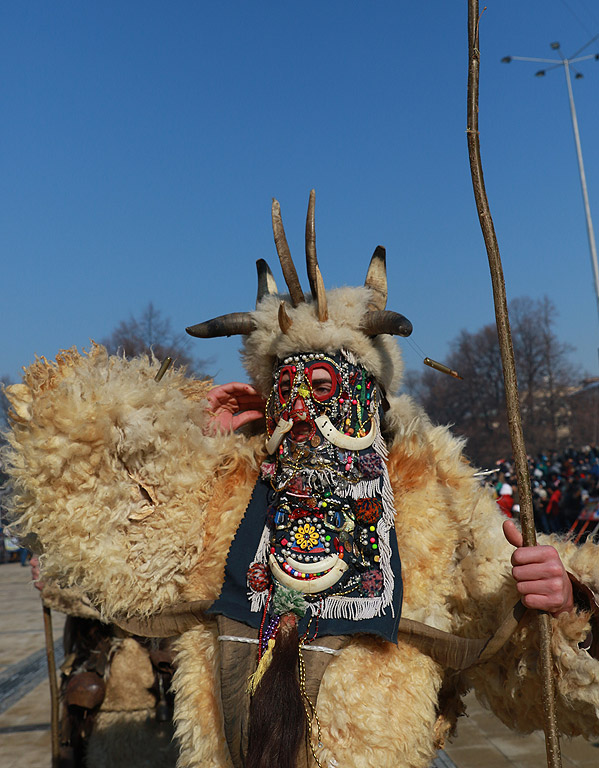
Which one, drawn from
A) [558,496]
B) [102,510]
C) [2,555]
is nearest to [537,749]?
[102,510]

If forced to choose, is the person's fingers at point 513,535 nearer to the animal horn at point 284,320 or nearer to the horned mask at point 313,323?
the horned mask at point 313,323

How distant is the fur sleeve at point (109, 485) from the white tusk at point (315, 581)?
0.99ft

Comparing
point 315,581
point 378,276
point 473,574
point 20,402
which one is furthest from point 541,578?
point 20,402

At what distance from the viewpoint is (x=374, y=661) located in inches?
84.7

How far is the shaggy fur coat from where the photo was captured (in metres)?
2.16

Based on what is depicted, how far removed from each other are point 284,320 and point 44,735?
15.3 feet

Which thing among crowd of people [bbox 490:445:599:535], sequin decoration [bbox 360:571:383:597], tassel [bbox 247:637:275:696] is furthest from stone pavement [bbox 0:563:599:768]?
crowd of people [bbox 490:445:599:535]

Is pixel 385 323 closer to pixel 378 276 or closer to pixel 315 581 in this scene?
pixel 378 276

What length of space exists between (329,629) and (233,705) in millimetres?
367

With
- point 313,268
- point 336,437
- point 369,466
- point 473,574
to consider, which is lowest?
point 473,574

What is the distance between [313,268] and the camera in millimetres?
2246

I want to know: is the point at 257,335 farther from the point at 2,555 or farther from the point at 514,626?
the point at 2,555

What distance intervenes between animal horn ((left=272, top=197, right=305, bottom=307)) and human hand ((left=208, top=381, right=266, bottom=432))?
452 millimetres

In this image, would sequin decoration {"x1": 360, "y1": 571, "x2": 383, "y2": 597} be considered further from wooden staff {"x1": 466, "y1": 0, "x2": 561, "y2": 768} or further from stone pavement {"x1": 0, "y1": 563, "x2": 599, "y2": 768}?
stone pavement {"x1": 0, "y1": 563, "x2": 599, "y2": 768}
